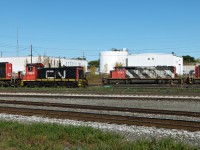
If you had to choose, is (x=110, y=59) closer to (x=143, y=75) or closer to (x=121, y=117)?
(x=143, y=75)

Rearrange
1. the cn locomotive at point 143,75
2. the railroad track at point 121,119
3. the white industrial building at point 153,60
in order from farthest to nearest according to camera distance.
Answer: the white industrial building at point 153,60, the cn locomotive at point 143,75, the railroad track at point 121,119

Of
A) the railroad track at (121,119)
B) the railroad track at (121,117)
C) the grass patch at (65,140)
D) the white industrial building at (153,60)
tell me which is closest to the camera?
the grass patch at (65,140)

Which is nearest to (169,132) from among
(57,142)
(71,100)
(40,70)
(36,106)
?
(57,142)

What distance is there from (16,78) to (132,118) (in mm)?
30929

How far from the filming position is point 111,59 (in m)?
112

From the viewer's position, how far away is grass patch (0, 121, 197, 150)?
7871mm

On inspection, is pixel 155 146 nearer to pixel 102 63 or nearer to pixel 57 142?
pixel 57 142

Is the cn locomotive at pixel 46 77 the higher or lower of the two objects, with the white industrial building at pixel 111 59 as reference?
lower

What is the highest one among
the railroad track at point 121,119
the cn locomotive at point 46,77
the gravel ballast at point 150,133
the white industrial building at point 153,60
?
the white industrial building at point 153,60

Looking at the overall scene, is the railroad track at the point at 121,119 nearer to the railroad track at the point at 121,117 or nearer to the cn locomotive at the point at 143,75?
the railroad track at the point at 121,117

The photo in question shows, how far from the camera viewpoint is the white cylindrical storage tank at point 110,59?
111250mm

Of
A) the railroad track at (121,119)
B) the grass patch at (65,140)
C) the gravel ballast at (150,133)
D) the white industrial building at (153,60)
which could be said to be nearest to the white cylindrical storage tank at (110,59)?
the white industrial building at (153,60)

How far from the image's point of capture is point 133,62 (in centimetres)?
9731

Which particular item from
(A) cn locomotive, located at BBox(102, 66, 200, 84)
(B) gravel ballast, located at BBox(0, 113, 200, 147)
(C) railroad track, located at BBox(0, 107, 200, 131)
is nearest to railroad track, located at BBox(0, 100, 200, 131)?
(C) railroad track, located at BBox(0, 107, 200, 131)
